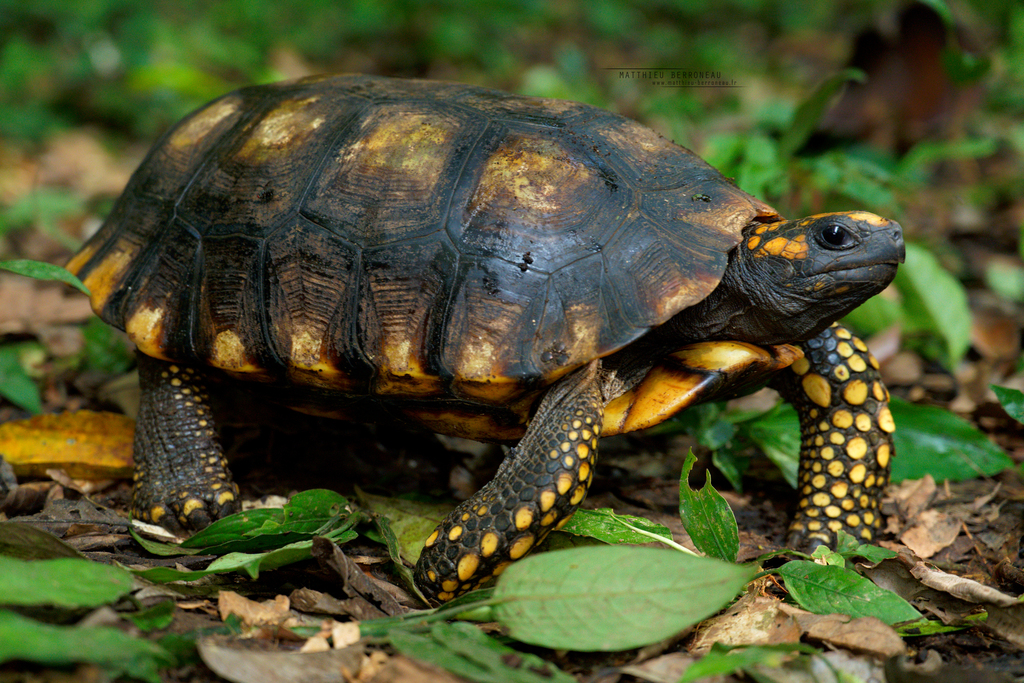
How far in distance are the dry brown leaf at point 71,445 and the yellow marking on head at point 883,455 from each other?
323 cm

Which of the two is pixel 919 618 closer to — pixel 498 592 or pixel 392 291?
pixel 498 592

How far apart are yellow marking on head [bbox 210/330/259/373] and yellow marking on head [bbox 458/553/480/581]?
116 cm

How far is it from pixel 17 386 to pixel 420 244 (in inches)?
90.1

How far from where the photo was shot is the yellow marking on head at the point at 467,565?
2576 mm

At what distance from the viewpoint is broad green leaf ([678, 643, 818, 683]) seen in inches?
76.8

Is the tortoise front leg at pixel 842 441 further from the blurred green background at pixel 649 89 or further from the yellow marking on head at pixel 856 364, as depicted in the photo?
the blurred green background at pixel 649 89

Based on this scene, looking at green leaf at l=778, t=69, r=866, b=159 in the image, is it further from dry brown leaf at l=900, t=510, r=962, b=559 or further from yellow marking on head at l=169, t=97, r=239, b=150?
yellow marking on head at l=169, t=97, r=239, b=150

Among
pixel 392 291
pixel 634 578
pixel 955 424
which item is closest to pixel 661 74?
pixel 955 424

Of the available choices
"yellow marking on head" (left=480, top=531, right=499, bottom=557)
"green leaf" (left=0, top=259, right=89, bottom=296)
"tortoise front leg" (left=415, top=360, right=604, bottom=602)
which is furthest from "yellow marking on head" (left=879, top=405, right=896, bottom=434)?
"green leaf" (left=0, top=259, right=89, bottom=296)

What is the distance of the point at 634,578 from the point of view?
2.12m

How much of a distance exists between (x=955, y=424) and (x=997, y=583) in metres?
0.90

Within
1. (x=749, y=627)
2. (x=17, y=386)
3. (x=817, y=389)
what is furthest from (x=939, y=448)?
(x=17, y=386)

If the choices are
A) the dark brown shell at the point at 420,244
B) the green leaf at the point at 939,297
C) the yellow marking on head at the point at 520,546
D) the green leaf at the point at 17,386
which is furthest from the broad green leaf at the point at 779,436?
the green leaf at the point at 17,386

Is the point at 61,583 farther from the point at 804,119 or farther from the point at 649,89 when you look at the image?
the point at 649,89
